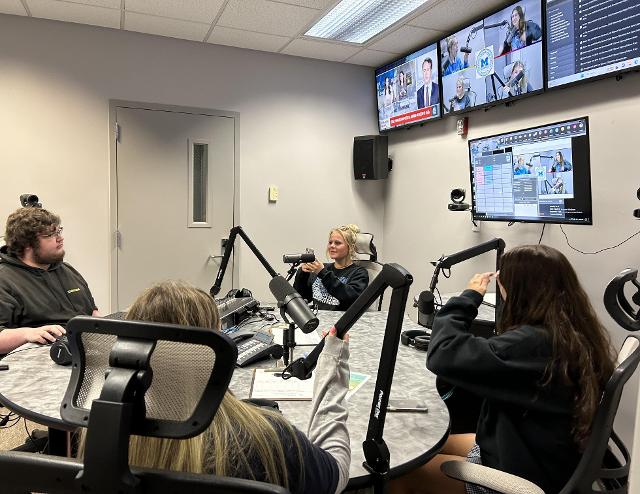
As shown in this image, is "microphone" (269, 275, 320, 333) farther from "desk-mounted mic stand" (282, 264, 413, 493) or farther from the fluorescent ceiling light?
the fluorescent ceiling light

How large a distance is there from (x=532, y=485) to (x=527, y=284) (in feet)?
1.84

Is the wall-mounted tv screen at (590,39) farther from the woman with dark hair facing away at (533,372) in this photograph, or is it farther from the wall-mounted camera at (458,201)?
the woman with dark hair facing away at (533,372)

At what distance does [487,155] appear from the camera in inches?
129

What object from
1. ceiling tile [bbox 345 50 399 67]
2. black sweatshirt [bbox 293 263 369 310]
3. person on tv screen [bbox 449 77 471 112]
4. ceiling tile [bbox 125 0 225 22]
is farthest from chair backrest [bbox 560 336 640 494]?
ceiling tile [bbox 345 50 399 67]

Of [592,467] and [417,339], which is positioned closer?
[592,467]

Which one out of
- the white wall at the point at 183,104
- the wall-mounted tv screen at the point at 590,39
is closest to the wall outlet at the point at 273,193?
the white wall at the point at 183,104

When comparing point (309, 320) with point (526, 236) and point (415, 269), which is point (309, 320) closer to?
point (526, 236)

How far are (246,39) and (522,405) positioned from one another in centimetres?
359

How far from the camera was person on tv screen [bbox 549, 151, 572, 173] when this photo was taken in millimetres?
2721

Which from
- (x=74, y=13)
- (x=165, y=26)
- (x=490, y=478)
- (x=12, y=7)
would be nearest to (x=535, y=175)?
(x=490, y=478)

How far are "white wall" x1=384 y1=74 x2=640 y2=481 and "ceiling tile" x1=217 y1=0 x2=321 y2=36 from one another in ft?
4.41

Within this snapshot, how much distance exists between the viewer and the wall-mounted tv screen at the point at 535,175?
2.66 meters

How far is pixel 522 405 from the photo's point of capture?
139cm

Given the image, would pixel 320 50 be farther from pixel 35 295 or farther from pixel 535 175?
pixel 35 295
